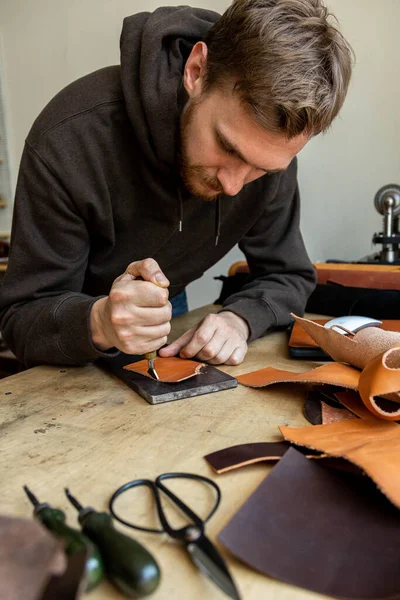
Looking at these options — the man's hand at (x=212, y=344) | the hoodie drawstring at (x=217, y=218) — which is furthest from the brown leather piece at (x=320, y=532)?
the hoodie drawstring at (x=217, y=218)

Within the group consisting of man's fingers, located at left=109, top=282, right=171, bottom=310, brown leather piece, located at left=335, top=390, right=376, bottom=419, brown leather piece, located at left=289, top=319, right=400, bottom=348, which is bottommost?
brown leather piece, located at left=289, top=319, right=400, bottom=348

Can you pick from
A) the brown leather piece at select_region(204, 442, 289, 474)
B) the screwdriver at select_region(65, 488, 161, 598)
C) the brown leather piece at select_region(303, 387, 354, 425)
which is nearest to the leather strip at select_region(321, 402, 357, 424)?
the brown leather piece at select_region(303, 387, 354, 425)

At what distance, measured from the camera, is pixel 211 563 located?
1.36 ft

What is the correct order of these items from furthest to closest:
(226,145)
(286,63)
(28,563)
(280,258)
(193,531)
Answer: (280,258) → (226,145) → (286,63) → (193,531) → (28,563)

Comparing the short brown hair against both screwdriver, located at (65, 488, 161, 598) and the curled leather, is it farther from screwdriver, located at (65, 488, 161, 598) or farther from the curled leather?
screwdriver, located at (65, 488, 161, 598)

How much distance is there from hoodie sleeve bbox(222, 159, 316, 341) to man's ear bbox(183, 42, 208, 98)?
444 mm

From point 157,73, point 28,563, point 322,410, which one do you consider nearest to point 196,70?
point 157,73

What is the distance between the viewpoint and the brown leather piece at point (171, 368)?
2.84 ft

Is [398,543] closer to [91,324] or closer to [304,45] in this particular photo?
[91,324]

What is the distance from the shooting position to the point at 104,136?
1.09 m

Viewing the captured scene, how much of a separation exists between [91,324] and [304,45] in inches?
24.3

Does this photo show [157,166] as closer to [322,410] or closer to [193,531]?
[322,410]

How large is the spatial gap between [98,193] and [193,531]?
2.66 feet

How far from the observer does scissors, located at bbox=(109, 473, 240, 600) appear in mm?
399
